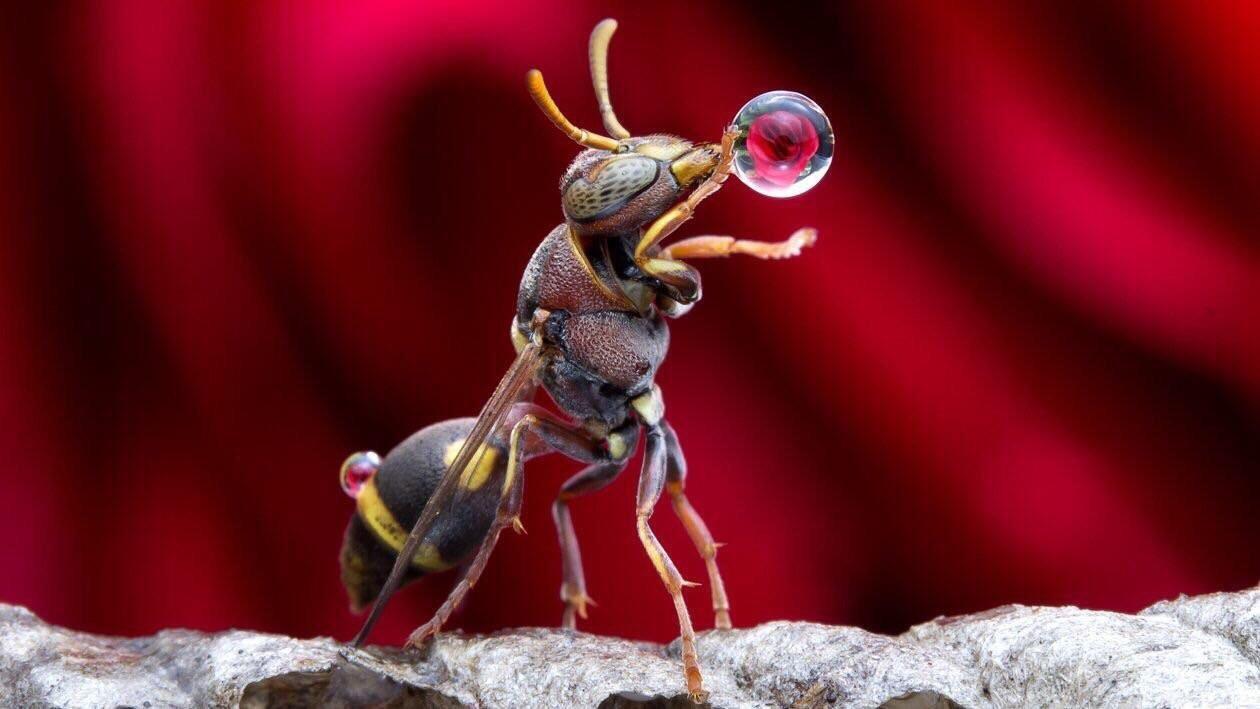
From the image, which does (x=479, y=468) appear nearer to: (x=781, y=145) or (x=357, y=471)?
(x=357, y=471)

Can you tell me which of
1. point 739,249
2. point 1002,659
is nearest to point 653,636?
point 739,249

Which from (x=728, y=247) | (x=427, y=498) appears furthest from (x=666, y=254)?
(x=427, y=498)

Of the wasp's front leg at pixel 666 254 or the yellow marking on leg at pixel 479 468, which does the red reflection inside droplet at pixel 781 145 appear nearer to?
the wasp's front leg at pixel 666 254

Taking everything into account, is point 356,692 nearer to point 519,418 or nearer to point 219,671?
point 219,671

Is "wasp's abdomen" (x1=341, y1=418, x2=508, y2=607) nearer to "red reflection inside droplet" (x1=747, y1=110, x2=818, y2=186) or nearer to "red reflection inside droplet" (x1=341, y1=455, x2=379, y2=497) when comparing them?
"red reflection inside droplet" (x1=341, y1=455, x2=379, y2=497)

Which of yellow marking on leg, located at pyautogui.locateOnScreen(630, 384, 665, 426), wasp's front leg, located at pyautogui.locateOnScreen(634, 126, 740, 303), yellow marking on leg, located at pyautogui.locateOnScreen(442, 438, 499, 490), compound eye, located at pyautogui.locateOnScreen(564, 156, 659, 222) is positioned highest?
compound eye, located at pyautogui.locateOnScreen(564, 156, 659, 222)

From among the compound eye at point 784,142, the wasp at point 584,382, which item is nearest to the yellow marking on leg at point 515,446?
the wasp at point 584,382

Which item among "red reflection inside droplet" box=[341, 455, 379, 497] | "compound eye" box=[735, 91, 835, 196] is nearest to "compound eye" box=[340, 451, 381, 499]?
"red reflection inside droplet" box=[341, 455, 379, 497]
